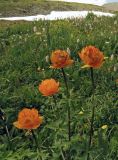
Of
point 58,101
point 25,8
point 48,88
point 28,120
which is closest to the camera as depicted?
point 28,120

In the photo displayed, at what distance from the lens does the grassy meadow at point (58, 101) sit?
16.5 ft

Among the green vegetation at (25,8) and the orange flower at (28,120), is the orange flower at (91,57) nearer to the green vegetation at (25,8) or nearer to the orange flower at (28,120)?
the orange flower at (28,120)

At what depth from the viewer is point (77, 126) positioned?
645cm

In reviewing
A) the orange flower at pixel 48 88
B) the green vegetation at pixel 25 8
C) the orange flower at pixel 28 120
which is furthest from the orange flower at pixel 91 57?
the green vegetation at pixel 25 8

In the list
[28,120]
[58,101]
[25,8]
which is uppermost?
[28,120]

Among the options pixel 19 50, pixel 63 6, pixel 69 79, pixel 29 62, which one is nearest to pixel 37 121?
pixel 69 79

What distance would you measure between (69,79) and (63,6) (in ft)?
113

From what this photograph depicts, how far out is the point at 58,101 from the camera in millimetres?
7430

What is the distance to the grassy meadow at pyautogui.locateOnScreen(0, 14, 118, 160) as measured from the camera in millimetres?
5023

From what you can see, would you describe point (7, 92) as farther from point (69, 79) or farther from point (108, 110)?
point (108, 110)

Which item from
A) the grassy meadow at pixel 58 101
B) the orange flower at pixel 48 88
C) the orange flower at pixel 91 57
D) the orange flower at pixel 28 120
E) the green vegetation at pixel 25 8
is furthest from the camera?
the green vegetation at pixel 25 8

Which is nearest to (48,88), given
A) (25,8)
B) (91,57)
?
(91,57)

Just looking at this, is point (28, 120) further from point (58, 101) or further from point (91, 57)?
point (58, 101)

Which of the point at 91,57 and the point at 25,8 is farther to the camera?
the point at 25,8
